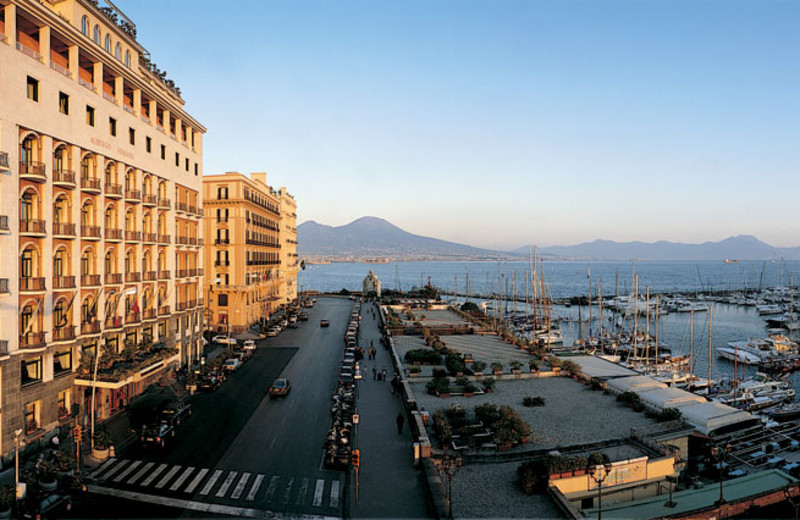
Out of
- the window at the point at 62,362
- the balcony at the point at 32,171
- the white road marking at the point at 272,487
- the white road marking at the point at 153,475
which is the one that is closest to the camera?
the white road marking at the point at 272,487

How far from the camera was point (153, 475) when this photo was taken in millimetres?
21844

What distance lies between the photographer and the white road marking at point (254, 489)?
65.8ft

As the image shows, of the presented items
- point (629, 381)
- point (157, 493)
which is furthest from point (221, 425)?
point (629, 381)

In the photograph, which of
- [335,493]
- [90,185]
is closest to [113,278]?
[90,185]

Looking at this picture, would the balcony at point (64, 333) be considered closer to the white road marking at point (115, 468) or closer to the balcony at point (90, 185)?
the balcony at point (90, 185)

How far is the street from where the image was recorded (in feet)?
64.7

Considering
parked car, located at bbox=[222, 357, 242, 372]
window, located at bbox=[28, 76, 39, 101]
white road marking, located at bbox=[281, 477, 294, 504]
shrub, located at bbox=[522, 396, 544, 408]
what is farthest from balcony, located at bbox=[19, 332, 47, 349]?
shrub, located at bbox=[522, 396, 544, 408]

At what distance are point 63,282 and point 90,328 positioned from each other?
3.50m

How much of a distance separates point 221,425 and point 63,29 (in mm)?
23325

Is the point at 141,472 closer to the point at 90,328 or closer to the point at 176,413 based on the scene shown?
the point at 176,413

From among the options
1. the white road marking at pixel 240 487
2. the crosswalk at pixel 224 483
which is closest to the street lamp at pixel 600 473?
the crosswalk at pixel 224 483

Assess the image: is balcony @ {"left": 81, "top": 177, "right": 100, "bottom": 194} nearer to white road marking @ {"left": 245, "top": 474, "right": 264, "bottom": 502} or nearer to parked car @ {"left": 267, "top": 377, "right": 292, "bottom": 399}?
parked car @ {"left": 267, "top": 377, "right": 292, "bottom": 399}

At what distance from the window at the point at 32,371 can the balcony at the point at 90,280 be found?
512 cm

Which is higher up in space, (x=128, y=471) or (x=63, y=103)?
(x=63, y=103)
